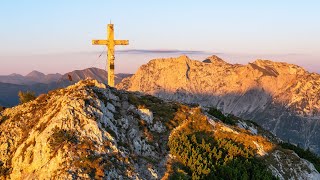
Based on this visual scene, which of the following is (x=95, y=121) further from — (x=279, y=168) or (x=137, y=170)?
(x=279, y=168)

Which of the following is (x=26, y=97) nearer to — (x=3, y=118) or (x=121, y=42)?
(x=3, y=118)

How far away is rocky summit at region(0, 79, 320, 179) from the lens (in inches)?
1484

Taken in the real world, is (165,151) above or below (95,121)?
below

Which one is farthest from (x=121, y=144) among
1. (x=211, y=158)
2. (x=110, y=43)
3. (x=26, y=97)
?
(x=26, y=97)

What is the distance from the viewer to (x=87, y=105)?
4341 centimetres

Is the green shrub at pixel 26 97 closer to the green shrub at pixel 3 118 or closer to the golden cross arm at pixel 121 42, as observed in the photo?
the green shrub at pixel 3 118

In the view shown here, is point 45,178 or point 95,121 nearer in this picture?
point 45,178

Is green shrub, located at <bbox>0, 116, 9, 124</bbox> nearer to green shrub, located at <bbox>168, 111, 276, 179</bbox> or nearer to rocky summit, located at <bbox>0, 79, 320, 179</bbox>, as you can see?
rocky summit, located at <bbox>0, 79, 320, 179</bbox>

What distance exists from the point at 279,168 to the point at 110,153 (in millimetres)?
17730

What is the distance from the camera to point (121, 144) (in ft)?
135

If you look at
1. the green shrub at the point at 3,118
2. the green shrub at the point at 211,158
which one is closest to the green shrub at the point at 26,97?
the green shrub at the point at 3,118

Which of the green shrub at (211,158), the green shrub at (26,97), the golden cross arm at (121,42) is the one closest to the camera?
the green shrub at (211,158)

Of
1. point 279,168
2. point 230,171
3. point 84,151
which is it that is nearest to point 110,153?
point 84,151

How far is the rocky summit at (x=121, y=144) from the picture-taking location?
37688 mm
